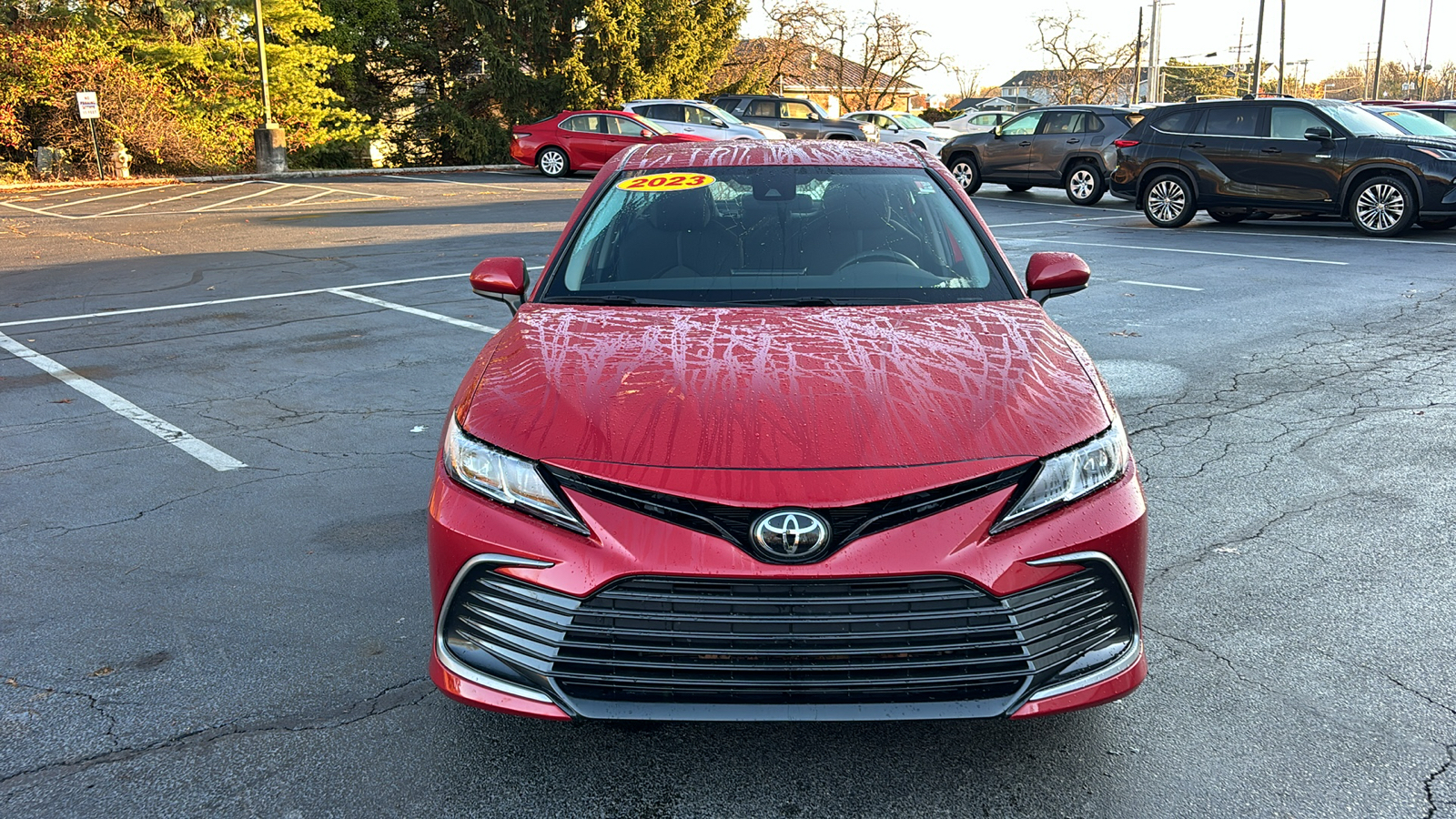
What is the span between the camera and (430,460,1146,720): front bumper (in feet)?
7.95

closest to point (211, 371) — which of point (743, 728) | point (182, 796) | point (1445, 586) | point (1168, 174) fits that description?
point (182, 796)

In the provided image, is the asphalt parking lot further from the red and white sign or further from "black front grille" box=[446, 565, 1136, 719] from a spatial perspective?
the red and white sign

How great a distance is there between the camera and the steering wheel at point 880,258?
388 cm

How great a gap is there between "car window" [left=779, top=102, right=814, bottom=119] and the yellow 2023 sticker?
25926 mm

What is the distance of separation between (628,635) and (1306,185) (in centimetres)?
1464

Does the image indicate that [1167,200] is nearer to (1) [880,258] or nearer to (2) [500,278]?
(1) [880,258]

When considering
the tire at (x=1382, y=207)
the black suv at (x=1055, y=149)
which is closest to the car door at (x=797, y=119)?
the black suv at (x=1055, y=149)

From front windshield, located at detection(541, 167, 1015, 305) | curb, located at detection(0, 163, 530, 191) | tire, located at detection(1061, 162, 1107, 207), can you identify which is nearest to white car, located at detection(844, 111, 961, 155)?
tire, located at detection(1061, 162, 1107, 207)

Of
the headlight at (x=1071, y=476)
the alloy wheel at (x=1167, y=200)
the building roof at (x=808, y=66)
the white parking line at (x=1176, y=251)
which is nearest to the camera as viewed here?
the headlight at (x=1071, y=476)

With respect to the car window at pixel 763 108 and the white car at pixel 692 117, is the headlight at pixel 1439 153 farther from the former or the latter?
the car window at pixel 763 108

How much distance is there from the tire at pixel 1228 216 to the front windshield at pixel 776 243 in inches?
525

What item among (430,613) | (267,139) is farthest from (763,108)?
(430,613)

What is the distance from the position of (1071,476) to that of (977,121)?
92.0ft

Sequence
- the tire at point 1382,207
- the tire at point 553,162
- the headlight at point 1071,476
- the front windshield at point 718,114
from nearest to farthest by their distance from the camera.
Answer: the headlight at point 1071,476 < the tire at point 1382,207 < the tire at point 553,162 < the front windshield at point 718,114
